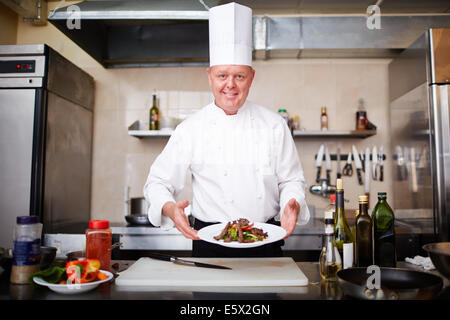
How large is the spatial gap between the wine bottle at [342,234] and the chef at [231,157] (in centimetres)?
42

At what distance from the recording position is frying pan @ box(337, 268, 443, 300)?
0.96 metres

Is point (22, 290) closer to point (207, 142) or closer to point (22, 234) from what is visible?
point (22, 234)

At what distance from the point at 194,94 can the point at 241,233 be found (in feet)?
6.87

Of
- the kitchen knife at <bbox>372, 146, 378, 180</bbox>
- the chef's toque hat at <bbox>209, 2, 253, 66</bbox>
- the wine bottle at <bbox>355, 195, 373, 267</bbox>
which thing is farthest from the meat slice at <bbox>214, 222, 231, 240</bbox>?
the kitchen knife at <bbox>372, 146, 378, 180</bbox>

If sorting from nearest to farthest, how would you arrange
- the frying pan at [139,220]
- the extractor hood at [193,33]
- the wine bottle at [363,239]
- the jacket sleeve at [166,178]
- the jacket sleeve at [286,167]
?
the wine bottle at [363,239], the jacket sleeve at [166,178], the jacket sleeve at [286,167], the extractor hood at [193,33], the frying pan at [139,220]

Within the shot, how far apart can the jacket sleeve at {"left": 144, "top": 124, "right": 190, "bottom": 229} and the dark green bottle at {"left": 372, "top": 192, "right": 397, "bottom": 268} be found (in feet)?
2.60

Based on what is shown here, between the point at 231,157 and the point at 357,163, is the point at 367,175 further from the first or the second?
the point at 231,157

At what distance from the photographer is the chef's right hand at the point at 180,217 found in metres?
1.31

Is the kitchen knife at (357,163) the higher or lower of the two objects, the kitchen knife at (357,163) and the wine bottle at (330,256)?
the higher

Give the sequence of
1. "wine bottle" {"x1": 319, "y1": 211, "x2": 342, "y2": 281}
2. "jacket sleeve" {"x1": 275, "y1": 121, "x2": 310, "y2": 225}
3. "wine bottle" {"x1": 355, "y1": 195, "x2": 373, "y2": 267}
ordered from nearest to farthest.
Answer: "wine bottle" {"x1": 319, "y1": 211, "x2": 342, "y2": 281}
"wine bottle" {"x1": 355, "y1": 195, "x2": 373, "y2": 267}
"jacket sleeve" {"x1": 275, "y1": 121, "x2": 310, "y2": 225}

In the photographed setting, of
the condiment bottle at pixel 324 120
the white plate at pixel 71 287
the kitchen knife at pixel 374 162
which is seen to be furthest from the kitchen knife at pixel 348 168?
the white plate at pixel 71 287

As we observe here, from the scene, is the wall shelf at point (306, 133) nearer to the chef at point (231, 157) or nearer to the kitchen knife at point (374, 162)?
the kitchen knife at point (374, 162)

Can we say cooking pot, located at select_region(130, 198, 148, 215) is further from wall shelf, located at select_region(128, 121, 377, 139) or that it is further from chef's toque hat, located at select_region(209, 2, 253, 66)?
chef's toque hat, located at select_region(209, 2, 253, 66)

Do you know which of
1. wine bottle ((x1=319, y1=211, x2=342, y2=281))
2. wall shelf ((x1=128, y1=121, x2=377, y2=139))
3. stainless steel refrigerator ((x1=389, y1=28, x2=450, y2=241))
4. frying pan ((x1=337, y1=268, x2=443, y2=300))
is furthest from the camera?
wall shelf ((x1=128, y1=121, x2=377, y2=139))
